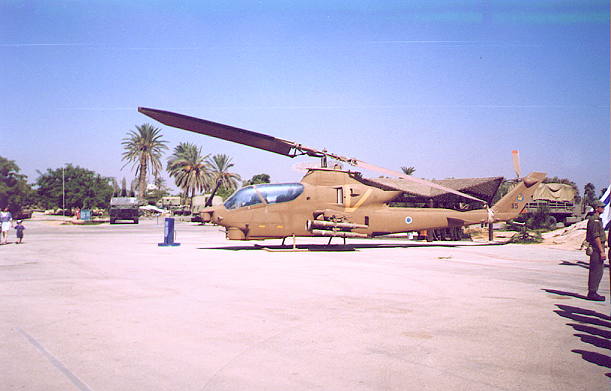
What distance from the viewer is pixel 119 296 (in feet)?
22.8

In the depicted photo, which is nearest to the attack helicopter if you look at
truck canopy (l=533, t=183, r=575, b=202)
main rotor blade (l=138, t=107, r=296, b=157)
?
main rotor blade (l=138, t=107, r=296, b=157)

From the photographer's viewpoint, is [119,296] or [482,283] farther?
[482,283]

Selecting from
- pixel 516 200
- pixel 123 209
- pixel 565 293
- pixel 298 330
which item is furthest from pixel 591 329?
pixel 123 209

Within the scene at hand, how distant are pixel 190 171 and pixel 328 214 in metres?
52.3

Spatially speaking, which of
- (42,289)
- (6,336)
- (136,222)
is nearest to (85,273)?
(42,289)

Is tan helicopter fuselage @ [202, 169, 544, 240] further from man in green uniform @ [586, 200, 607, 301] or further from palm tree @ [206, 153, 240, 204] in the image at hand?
palm tree @ [206, 153, 240, 204]

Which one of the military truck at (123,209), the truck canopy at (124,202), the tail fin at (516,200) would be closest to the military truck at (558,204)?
the tail fin at (516,200)

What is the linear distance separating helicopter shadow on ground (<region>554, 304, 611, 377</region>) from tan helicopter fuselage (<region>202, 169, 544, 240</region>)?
8.88 m

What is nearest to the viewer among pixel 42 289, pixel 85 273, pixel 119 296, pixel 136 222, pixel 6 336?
pixel 6 336

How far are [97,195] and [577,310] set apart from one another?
74.1m

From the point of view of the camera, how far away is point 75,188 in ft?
227

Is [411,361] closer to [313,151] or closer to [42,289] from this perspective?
[42,289]

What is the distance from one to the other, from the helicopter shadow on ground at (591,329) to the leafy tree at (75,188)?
72707mm

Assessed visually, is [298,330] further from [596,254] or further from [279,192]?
[279,192]
